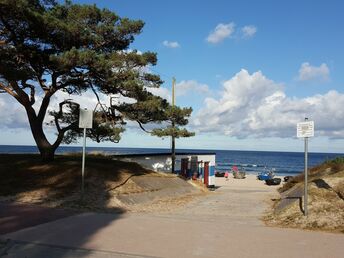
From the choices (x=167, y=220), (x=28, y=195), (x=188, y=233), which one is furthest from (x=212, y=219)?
(x=28, y=195)

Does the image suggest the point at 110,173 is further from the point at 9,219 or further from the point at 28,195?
the point at 9,219

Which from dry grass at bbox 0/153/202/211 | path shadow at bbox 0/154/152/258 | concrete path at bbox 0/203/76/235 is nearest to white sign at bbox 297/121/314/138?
path shadow at bbox 0/154/152/258

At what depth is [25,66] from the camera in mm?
18406

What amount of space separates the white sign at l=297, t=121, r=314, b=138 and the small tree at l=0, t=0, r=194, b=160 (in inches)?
305

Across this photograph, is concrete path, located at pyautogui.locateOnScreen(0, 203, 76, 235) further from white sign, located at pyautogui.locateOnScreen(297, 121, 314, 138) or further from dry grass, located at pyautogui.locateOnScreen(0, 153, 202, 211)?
white sign, located at pyautogui.locateOnScreen(297, 121, 314, 138)

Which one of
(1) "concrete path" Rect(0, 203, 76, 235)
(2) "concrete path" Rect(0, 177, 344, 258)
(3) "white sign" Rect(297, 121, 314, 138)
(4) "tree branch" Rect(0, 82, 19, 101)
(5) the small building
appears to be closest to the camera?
(2) "concrete path" Rect(0, 177, 344, 258)

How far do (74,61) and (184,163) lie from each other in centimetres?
1569

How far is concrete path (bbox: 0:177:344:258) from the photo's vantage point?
7.92 m

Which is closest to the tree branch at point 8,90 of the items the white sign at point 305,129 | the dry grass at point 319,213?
the dry grass at point 319,213

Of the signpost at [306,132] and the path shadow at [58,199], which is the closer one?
the path shadow at [58,199]

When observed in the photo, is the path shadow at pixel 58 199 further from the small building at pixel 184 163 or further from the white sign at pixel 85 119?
the small building at pixel 184 163

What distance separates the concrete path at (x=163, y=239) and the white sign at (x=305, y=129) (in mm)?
2368

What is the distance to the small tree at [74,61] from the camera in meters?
17.1

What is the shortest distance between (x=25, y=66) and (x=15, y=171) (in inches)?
162
